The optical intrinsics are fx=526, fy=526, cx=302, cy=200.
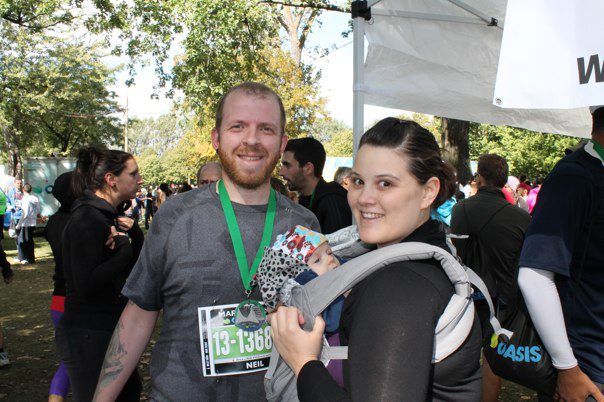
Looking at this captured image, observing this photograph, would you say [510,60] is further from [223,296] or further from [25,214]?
[25,214]

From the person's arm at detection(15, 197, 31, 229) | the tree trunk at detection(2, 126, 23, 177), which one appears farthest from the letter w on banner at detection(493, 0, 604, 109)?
the tree trunk at detection(2, 126, 23, 177)

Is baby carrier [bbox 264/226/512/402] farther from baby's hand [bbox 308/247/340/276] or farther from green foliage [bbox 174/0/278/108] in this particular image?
green foliage [bbox 174/0/278/108]

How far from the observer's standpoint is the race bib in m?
2.10

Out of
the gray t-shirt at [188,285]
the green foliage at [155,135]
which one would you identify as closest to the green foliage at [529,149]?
the gray t-shirt at [188,285]

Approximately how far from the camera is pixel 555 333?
2.17 m

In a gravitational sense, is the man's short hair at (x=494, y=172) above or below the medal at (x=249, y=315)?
above

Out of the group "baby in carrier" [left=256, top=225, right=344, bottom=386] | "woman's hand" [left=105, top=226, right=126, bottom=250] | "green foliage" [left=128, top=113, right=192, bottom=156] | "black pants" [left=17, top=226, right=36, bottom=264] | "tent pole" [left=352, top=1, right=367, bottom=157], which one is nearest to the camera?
"baby in carrier" [left=256, top=225, right=344, bottom=386]

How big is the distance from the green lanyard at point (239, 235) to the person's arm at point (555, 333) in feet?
3.71

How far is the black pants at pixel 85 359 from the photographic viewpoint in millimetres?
3195

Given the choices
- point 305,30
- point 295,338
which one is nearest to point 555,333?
point 295,338

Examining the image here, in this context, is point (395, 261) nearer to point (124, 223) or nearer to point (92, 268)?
point (92, 268)

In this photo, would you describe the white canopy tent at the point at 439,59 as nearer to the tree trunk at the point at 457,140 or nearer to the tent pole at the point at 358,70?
the tent pole at the point at 358,70

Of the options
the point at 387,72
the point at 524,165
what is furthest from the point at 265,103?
the point at 524,165

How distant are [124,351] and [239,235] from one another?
0.71 metres
